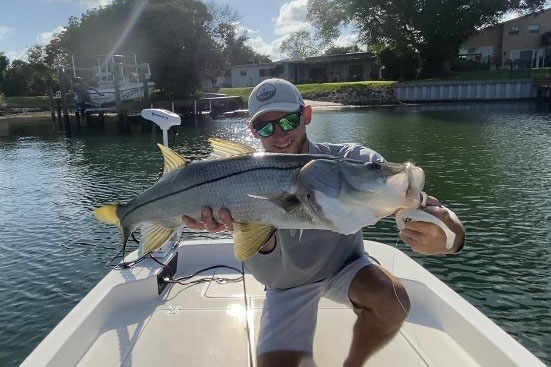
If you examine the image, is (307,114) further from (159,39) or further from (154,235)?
(159,39)

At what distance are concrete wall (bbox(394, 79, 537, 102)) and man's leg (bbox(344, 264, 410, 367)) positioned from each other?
51.7 metres

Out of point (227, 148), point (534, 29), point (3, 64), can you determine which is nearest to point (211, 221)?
point (227, 148)

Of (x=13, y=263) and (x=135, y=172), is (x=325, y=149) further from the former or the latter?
(x=135, y=172)

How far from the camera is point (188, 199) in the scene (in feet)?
10.4

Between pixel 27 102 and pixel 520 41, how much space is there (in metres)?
67.4

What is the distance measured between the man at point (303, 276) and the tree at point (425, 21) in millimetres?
54065

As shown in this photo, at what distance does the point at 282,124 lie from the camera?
3.59 metres

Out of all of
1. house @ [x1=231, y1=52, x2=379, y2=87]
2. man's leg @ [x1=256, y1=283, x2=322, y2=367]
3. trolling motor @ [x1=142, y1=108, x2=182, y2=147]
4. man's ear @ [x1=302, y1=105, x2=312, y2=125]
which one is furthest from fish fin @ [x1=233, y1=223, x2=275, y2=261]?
house @ [x1=231, y1=52, x2=379, y2=87]

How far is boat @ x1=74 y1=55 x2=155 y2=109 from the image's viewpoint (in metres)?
41.0

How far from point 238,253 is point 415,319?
94.0 inches

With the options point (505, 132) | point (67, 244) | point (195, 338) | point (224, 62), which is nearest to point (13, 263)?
point (67, 244)

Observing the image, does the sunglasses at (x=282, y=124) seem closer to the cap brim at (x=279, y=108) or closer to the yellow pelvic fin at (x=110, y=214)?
the cap brim at (x=279, y=108)

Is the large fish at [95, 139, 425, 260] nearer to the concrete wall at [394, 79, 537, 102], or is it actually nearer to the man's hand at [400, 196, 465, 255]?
the man's hand at [400, 196, 465, 255]

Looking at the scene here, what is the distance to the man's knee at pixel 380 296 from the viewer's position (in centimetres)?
319
